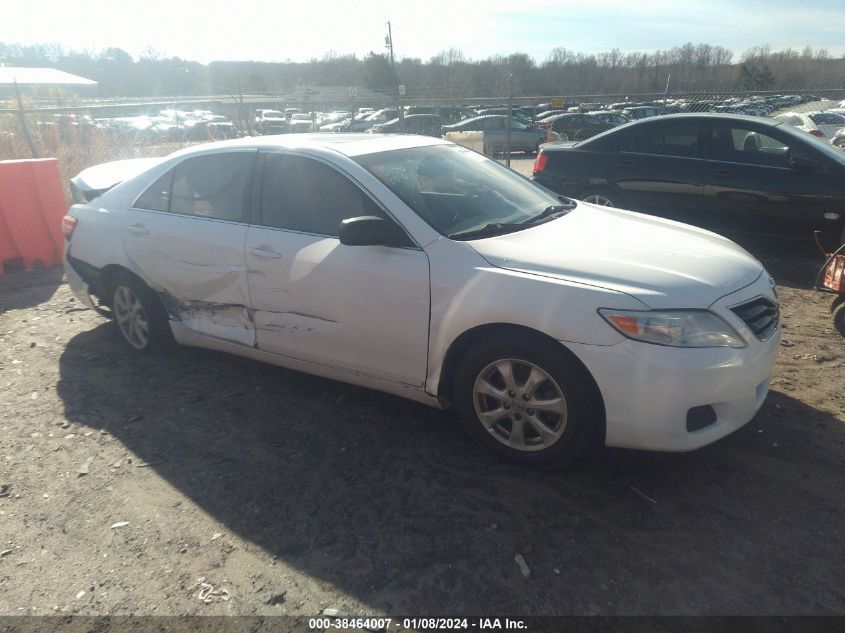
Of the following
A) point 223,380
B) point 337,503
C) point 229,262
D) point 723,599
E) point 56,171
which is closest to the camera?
point 723,599

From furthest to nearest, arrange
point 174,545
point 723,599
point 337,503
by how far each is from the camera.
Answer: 1. point 337,503
2. point 174,545
3. point 723,599

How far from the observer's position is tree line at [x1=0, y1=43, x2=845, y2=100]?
140ft

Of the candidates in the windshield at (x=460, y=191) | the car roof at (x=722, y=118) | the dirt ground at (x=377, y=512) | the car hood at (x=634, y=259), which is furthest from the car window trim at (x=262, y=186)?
the car roof at (x=722, y=118)

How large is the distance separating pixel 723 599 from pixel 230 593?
189cm

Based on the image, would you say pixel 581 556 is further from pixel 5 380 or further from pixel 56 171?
pixel 56 171

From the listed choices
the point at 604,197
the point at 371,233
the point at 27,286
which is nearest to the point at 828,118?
the point at 604,197

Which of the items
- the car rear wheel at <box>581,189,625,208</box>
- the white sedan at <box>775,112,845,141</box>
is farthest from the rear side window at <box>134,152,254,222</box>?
the white sedan at <box>775,112,845,141</box>

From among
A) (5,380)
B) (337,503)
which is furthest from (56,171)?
(337,503)

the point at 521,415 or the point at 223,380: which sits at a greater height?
the point at 521,415

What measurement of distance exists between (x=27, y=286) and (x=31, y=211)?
101cm

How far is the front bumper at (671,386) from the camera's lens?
8.51 ft

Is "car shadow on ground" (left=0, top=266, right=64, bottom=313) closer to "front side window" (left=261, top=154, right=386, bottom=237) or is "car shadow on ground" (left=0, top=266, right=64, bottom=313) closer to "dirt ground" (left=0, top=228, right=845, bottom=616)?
"dirt ground" (left=0, top=228, right=845, bottom=616)

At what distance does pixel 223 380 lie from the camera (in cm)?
425

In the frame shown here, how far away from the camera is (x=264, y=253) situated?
11.8ft
